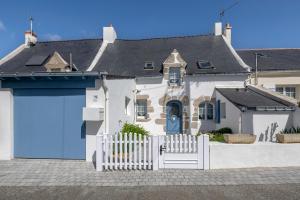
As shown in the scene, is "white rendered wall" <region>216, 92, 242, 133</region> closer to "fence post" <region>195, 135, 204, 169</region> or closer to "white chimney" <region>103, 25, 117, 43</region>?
"fence post" <region>195, 135, 204, 169</region>

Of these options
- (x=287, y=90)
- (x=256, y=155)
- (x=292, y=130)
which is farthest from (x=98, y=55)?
(x=287, y=90)

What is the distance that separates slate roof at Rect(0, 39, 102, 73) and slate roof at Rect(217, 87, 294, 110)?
8836mm

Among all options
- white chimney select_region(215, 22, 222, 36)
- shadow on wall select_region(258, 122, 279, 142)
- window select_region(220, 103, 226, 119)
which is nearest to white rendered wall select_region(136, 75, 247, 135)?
window select_region(220, 103, 226, 119)

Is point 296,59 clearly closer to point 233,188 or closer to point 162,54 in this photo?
point 162,54

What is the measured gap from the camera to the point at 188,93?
1282 centimetres

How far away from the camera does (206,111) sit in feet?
41.4

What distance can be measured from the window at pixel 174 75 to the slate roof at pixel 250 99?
2577 millimetres

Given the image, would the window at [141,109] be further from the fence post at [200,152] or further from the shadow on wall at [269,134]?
the fence post at [200,152]

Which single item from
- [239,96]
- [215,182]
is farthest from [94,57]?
[215,182]

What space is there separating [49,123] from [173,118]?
7538mm

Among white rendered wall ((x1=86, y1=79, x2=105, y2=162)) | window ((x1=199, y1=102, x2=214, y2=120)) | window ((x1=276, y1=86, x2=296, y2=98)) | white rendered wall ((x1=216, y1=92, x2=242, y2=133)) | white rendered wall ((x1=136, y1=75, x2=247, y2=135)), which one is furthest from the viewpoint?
window ((x1=276, y1=86, x2=296, y2=98))

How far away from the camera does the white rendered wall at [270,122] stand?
841 cm

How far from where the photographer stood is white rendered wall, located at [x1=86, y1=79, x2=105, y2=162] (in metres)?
7.56

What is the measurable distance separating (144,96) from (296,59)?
11.8 m
